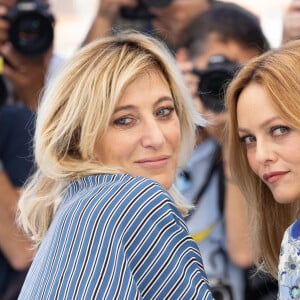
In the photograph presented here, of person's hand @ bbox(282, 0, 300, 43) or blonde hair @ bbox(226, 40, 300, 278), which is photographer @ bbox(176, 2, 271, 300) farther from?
blonde hair @ bbox(226, 40, 300, 278)

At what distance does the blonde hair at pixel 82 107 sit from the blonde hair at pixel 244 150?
0.81 feet

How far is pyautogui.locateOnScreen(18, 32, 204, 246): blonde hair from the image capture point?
254 centimetres

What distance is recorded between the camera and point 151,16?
392 centimetres

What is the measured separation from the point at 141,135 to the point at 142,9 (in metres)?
1.42

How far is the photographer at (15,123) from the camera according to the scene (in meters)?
3.59

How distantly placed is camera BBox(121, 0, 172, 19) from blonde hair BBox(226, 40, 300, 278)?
1.35 m

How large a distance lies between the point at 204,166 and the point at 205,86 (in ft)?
1.05

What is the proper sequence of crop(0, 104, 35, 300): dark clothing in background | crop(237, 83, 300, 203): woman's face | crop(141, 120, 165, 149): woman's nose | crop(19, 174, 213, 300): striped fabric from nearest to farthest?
crop(19, 174, 213, 300): striped fabric
crop(237, 83, 300, 203): woman's face
crop(141, 120, 165, 149): woman's nose
crop(0, 104, 35, 300): dark clothing in background

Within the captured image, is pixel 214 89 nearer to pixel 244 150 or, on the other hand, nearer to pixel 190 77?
pixel 190 77

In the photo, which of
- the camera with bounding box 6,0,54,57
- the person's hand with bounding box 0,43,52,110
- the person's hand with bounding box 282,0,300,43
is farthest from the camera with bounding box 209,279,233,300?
the camera with bounding box 6,0,54,57

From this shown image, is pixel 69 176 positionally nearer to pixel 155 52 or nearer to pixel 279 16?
pixel 155 52

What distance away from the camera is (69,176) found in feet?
8.25

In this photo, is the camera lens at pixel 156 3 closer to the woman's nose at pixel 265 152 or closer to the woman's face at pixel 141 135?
the woman's face at pixel 141 135

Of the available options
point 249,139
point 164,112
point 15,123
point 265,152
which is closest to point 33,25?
point 15,123
